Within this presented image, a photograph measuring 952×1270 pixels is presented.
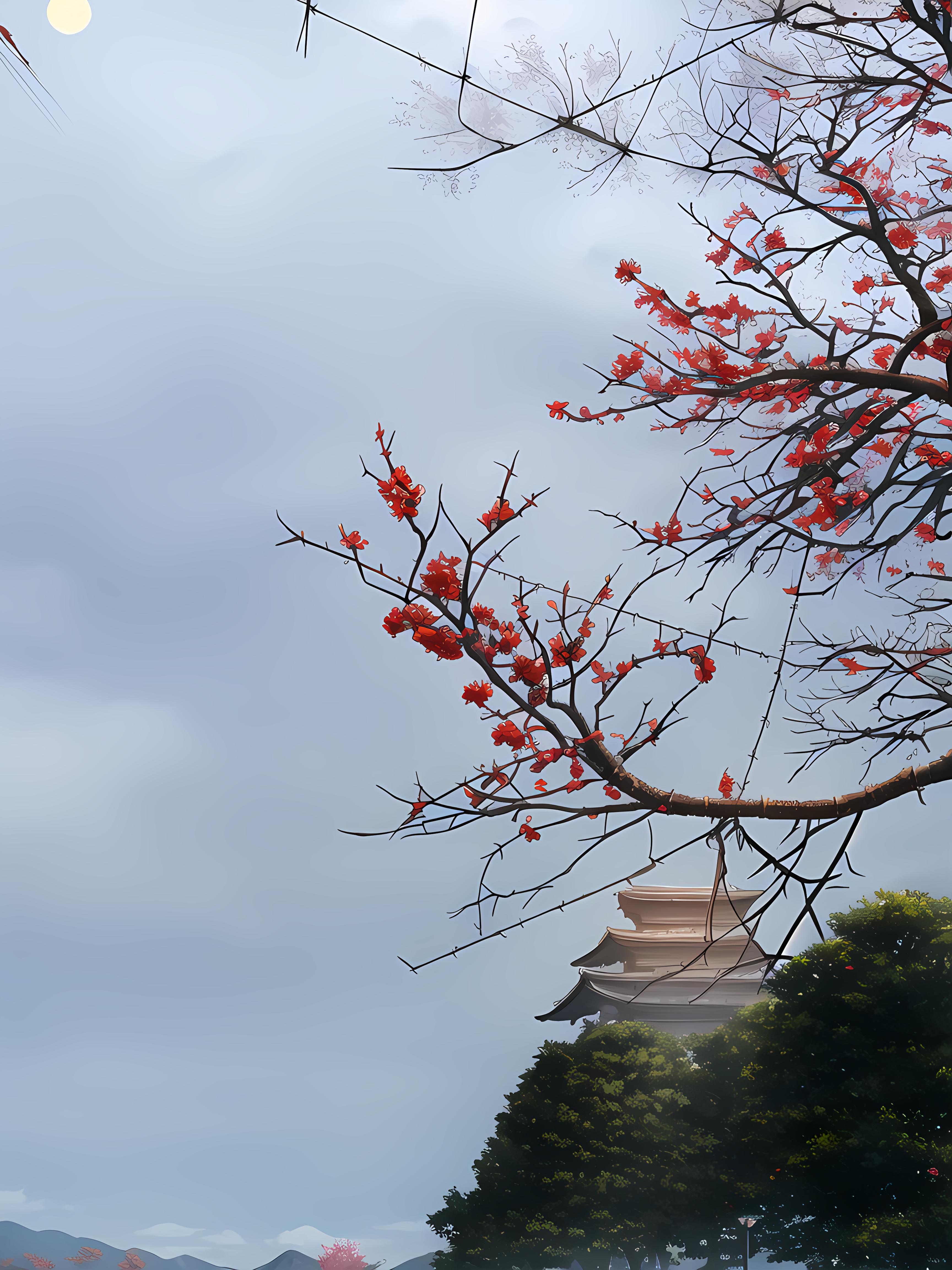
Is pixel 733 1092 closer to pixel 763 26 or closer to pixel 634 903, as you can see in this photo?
pixel 634 903

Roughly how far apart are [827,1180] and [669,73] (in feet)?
43.7

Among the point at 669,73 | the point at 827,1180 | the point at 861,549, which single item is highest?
the point at 669,73

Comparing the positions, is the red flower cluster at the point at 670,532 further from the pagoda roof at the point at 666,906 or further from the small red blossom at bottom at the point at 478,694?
the pagoda roof at the point at 666,906

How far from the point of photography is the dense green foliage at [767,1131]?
11.2m

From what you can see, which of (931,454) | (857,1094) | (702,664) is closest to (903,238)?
(931,454)

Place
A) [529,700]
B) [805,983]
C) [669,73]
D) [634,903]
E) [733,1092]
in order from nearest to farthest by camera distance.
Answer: [669,73], [529,700], [805,983], [733,1092], [634,903]

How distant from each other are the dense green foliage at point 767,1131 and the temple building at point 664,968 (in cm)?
369

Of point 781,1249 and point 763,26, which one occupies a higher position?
point 763,26

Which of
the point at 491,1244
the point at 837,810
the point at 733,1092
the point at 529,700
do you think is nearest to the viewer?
the point at 529,700

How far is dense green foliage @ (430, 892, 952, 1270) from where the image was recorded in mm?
11219

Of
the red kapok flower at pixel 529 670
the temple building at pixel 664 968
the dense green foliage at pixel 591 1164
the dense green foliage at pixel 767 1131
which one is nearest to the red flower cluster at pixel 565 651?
the red kapok flower at pixel 529 670

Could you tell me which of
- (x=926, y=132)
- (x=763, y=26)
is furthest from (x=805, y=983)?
(x=763, y=26)

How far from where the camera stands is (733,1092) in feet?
45.5

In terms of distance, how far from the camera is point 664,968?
→ 21.5 metres
